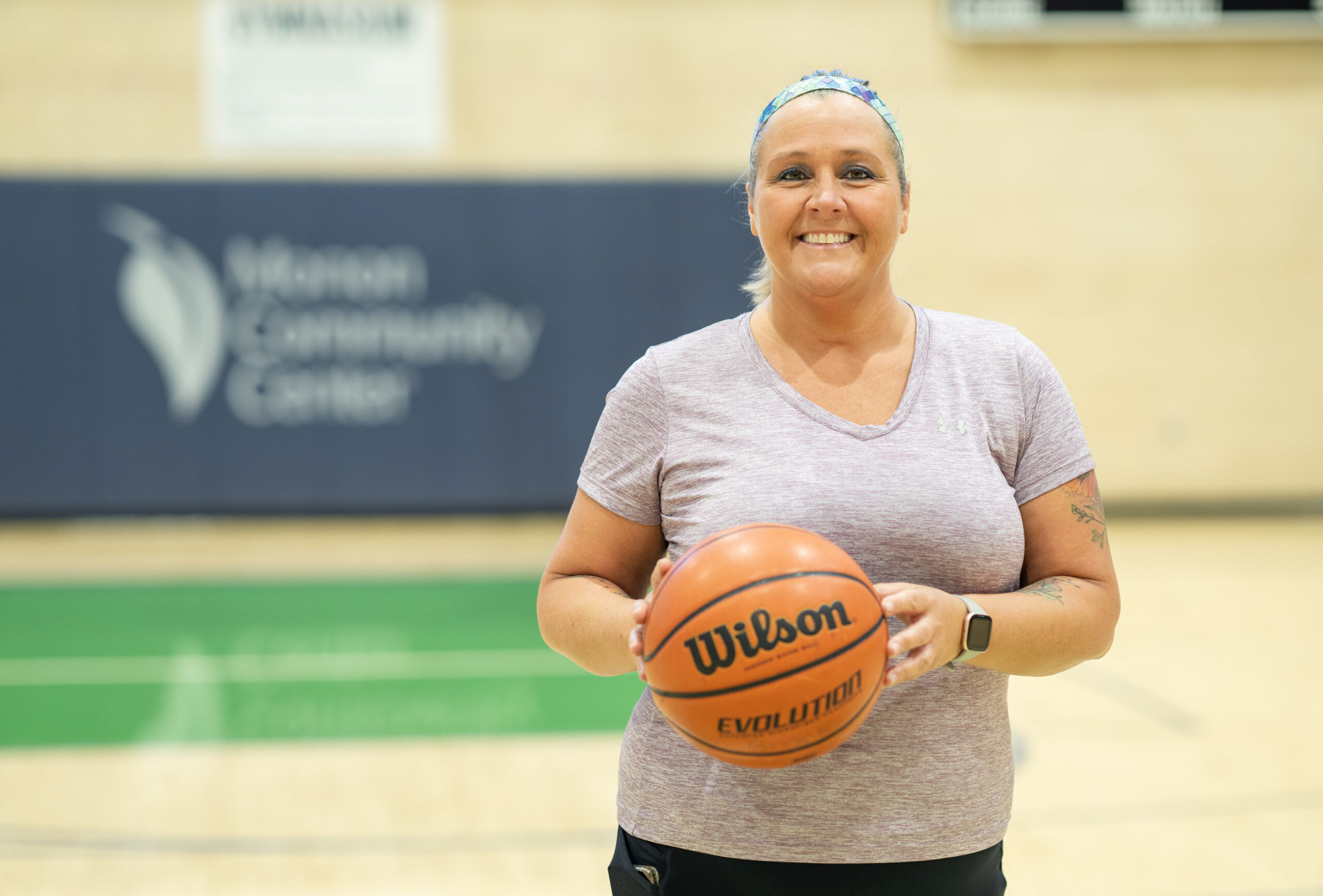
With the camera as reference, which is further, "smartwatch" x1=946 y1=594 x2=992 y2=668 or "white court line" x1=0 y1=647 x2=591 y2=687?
"white court line" x1=0 y1=647 x2=591 y2=687

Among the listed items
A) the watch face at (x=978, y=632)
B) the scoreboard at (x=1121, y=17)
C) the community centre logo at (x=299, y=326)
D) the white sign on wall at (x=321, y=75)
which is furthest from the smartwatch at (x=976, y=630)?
the scoreboard at (x=1121, y=17)

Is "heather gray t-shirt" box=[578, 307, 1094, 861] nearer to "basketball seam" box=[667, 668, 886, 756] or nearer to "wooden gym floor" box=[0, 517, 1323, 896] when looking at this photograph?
"basketball seam" box=[667, 668, 886, 756]

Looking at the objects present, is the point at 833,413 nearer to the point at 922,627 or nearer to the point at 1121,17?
the point at 922,627

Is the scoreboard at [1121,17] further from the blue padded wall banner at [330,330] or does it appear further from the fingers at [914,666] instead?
the fingers at [914,666]

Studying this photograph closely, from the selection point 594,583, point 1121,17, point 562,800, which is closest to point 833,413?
point 594,583

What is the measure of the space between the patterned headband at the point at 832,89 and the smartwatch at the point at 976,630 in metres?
0.50

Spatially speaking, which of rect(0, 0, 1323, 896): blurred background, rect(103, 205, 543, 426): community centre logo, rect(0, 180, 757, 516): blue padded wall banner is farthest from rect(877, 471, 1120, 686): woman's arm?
rect(103, 205, 543, 426): community centre logo

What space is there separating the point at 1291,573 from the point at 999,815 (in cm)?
591

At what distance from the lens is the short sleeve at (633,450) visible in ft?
3.93

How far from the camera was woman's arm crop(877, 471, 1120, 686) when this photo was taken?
3.41ft

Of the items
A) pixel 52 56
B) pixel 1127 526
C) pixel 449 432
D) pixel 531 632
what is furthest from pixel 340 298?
pixel 1127 526

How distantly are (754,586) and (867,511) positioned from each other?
0.47 ft

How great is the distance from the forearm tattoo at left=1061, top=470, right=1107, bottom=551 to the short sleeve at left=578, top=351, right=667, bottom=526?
0.42m

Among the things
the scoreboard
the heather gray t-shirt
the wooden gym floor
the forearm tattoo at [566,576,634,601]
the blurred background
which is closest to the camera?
the heather gray t-shirt
